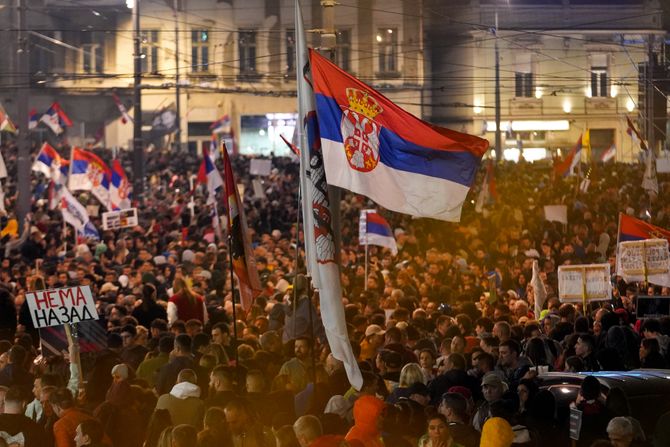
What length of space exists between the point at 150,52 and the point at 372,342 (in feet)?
201

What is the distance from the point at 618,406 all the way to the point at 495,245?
602 inches

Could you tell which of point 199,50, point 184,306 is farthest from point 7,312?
point 199,50

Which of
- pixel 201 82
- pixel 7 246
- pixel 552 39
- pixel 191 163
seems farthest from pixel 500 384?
pixel 201 82

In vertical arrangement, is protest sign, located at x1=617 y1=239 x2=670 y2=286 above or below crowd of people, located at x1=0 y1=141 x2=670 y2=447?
above

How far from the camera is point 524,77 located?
6725 cm

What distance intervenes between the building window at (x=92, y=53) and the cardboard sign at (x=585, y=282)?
196ft

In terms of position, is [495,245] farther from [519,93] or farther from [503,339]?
[519,93]

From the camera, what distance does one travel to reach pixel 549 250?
2372 centimetres

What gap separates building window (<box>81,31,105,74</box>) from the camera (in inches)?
2911

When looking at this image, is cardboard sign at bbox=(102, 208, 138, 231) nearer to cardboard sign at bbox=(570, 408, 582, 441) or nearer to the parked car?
the parked car

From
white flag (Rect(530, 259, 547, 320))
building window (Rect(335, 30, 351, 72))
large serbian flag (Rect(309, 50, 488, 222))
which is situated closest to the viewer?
large serbian flag (Rect(309, 50, 488, 222))

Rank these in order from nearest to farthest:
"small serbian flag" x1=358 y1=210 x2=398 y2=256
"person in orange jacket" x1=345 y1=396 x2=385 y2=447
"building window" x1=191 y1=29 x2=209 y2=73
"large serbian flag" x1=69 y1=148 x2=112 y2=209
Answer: "person in orange jacket" x1=345 y1=396 x2=385 y2=447 < "small serbian flag" x1=358 y1=210 x2=398 y2=256 < "large serbian flag" x1=69 y1=148 x2=112 y2=209 < "building window" x1=191 y1=29 x2=209 y2=73

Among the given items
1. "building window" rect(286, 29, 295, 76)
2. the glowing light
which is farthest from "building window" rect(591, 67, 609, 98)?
"building window" rect(286, 29, 295, 76)

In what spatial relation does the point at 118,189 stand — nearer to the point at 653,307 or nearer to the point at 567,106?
the point at 653,307
